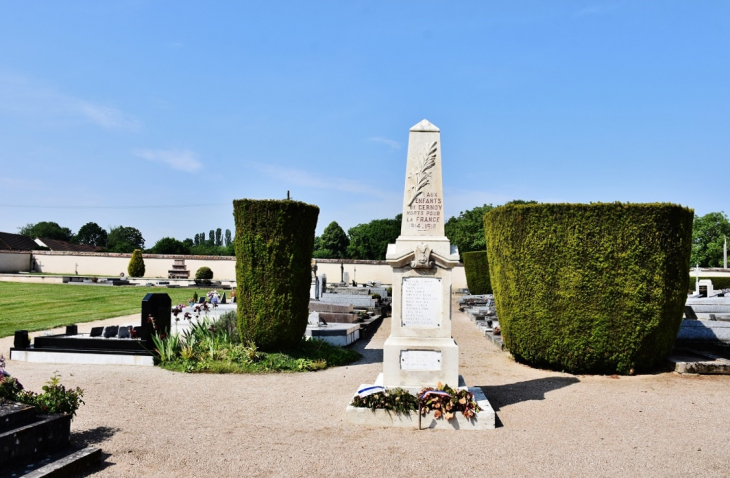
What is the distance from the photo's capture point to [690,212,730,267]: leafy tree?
56.0 meters

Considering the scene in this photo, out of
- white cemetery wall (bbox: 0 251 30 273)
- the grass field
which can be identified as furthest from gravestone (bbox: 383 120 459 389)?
white cemetery wall (bbox: 0 251 30 273)

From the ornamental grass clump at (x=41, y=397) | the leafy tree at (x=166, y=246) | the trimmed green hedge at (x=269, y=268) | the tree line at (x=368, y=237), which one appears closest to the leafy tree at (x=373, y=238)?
the tree line at (x=368, y=237)

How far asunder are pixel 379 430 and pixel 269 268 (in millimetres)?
4277

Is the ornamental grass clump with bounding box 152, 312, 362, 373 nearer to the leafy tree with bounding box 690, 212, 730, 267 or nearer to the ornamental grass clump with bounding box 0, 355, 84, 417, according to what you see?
the ornamental grass clump with bounding box 0, 355, 84, 417

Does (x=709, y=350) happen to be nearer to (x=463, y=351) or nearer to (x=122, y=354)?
(x=463, y=351)

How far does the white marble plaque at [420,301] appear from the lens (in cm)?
652

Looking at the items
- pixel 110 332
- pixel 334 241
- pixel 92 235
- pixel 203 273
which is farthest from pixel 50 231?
pixel 110 332

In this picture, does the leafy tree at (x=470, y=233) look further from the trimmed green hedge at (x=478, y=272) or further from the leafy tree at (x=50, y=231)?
the leafy tree at (x=50, y=231)

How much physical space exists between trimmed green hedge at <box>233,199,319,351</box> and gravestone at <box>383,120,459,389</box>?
319cm

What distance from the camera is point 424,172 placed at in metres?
6.59

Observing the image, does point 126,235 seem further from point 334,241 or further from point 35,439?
point 35,439

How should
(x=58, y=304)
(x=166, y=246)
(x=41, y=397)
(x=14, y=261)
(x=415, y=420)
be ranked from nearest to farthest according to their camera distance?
(x=41, y=397)
(x=415, y=420)
(x=58, y=304)
(x=14, y=261)
(x=166, y=246)

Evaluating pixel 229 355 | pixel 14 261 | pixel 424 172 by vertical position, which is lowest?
pixel 229 355

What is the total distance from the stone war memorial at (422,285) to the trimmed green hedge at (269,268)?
10.4 ft
